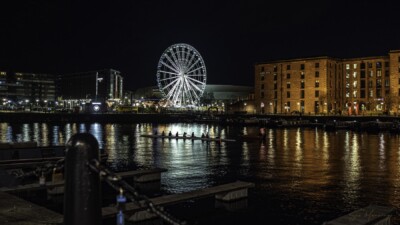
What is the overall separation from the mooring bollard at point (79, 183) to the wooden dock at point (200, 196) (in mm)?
8237

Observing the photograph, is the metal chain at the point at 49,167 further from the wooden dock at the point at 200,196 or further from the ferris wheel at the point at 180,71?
the ferris wheel at the point at 180,71

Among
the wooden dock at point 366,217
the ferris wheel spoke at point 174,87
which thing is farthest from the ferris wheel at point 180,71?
the wooden dock at point 366,217

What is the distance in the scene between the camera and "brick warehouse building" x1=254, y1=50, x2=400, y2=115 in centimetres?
12812

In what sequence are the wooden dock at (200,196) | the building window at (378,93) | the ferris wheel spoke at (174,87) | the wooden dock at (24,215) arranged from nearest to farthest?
the wooden dock at (24,215), the wooden dock at (200,196), the ferris wheel spoke at (174,87), the building window at (378,93)

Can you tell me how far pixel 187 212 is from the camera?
17.2 meters

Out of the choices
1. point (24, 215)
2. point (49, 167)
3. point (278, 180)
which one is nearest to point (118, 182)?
point (49, 167)

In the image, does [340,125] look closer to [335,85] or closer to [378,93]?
[335,85]

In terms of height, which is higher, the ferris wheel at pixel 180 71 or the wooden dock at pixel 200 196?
the ferris wheel at pixel 180 71

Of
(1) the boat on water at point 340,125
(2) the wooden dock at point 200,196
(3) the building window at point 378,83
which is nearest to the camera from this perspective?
(2) the wooden dock at point 200,196

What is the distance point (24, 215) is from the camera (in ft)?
33.9

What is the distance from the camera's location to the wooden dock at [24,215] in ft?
32.1

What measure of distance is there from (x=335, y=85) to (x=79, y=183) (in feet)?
447

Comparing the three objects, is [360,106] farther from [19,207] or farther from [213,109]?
[19,207]

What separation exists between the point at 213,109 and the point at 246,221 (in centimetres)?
15542
